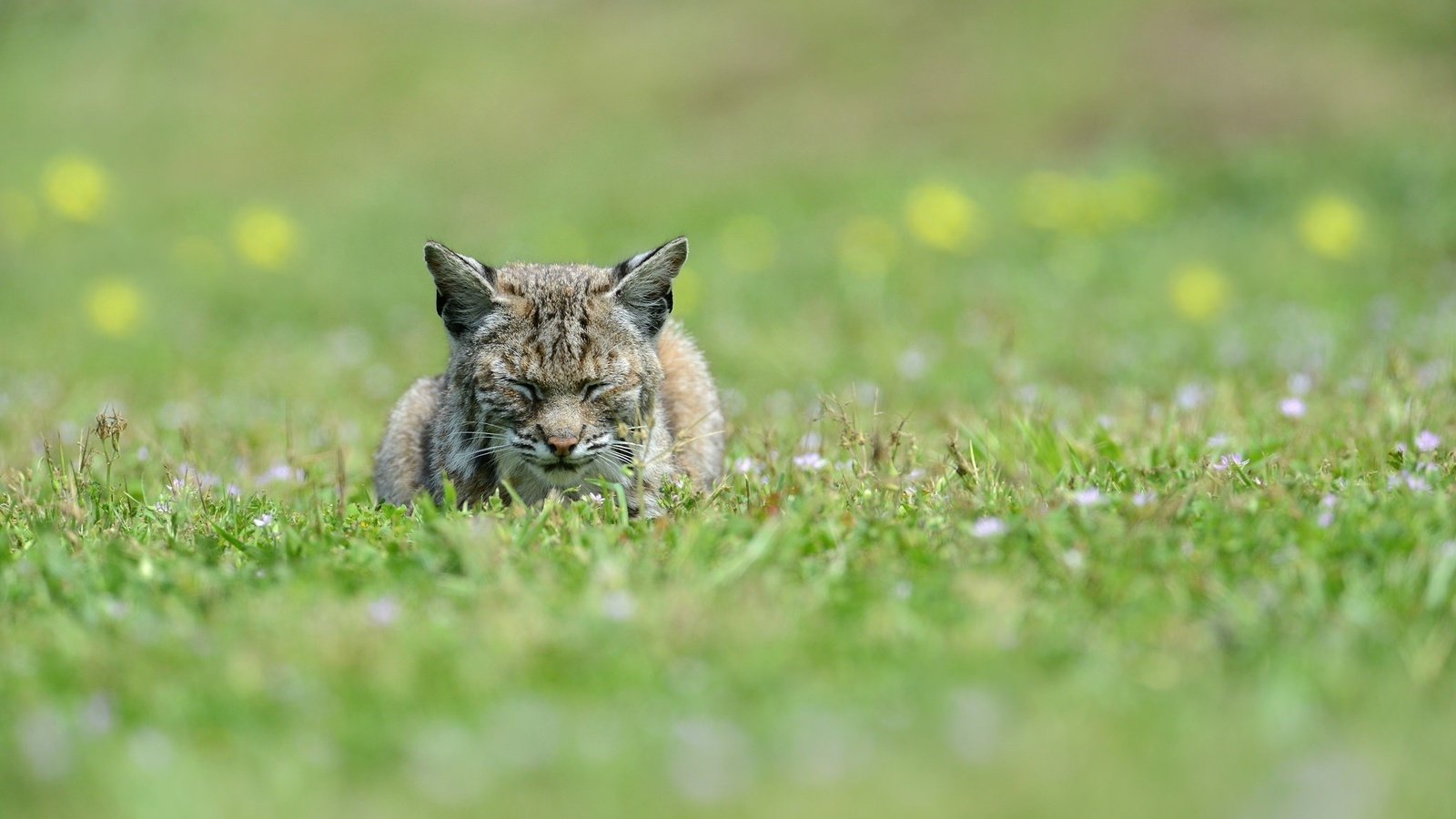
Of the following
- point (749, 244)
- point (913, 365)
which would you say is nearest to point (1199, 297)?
point (913, 365)

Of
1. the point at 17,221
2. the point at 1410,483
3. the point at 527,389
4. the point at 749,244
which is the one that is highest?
the point at 17,221

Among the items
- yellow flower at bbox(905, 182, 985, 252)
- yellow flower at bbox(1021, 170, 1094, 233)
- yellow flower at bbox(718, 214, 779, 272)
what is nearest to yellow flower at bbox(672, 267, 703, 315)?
yellow flower at bbox(718, 214, 779, 272)

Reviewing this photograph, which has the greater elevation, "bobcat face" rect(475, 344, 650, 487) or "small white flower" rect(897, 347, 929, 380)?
"bobcat face" rect(475, 344, 650, 487)

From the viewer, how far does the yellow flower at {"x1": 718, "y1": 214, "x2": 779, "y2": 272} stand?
1405 centimetres

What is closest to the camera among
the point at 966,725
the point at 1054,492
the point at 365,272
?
the point at 966,725

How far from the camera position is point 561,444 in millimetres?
5574

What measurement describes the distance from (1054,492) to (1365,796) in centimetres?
223

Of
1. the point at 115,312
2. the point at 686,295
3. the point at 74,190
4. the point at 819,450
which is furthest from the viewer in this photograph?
the point at 74,190

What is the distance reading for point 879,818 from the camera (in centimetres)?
286

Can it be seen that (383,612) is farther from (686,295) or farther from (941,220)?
(941,220)

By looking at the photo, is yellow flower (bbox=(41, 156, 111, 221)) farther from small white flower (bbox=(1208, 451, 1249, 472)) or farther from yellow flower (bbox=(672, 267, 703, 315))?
small white flower (bbox=(1208, 451, 1249, 472))

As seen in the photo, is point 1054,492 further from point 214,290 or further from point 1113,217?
point 214,290

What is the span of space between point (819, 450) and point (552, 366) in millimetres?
1193

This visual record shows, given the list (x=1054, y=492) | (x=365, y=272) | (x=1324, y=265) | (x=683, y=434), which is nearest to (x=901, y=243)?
(x=1324, y=265)
